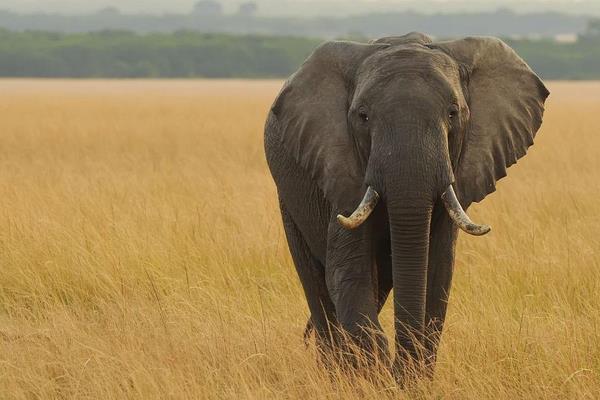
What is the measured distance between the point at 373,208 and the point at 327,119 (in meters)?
0.51

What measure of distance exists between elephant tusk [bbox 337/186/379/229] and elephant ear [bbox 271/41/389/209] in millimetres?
215

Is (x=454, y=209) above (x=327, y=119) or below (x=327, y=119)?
below

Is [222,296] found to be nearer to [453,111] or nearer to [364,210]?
[364,210]

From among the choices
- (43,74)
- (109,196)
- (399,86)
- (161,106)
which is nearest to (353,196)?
(399,86)

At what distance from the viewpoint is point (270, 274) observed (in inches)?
295

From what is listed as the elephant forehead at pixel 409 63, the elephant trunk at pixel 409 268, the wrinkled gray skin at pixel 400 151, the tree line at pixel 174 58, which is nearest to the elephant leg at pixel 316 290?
the wrinkled gray skin at pixel 400 151

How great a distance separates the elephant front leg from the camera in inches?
186

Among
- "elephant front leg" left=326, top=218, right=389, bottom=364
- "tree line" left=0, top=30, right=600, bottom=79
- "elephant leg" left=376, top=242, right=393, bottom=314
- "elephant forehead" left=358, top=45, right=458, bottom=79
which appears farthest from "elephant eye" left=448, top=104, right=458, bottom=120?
"tree line" left=0, top=30, right=600, bottom=79

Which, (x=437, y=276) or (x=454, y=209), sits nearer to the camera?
(x=454, y=209)

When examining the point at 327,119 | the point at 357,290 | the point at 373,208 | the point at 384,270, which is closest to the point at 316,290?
the point at 384,270

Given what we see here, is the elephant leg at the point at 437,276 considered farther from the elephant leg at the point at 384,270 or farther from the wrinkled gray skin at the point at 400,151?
the elephant leg at the point at 384,270

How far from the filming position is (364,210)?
175 inches

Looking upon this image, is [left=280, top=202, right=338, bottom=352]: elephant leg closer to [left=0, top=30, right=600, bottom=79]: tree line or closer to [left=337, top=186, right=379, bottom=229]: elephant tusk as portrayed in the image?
[left=337, top=186, right=379, bottom=229]: elephant tusk

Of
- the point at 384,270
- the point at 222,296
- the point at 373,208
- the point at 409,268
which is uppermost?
the point at 373,208
